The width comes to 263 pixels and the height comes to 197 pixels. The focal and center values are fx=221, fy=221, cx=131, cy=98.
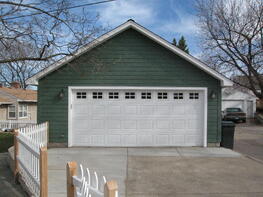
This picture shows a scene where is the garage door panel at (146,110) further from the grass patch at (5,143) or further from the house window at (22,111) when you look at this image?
the house window at (22,111)

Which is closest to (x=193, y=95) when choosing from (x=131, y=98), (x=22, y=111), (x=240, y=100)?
(x=131, y=98)

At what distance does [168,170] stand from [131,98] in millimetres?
3656

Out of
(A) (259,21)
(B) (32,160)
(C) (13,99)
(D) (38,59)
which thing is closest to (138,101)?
(D) (38,59)

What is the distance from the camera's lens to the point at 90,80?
865 cm

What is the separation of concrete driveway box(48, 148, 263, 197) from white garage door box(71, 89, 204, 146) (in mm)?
503

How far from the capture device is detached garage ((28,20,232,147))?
8633mm

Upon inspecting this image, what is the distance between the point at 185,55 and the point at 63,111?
5.19 meters

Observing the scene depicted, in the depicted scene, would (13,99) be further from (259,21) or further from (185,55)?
(259,21)

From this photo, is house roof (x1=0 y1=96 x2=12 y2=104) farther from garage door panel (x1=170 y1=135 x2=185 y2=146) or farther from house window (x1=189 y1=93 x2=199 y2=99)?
house window (x1=189 y1=93 x2=199 y2=99)

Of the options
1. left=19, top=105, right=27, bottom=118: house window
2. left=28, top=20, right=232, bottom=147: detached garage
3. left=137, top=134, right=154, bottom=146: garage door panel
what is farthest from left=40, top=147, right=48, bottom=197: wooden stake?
left=19, top=105, right=27, bottom=118: house window

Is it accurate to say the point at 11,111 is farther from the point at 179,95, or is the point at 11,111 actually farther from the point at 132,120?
the point at 179,95

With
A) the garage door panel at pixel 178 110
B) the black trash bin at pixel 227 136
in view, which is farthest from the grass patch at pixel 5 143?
the black trash bin at pixel 227 136

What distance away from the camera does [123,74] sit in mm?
8672

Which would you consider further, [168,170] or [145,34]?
[145,34]
